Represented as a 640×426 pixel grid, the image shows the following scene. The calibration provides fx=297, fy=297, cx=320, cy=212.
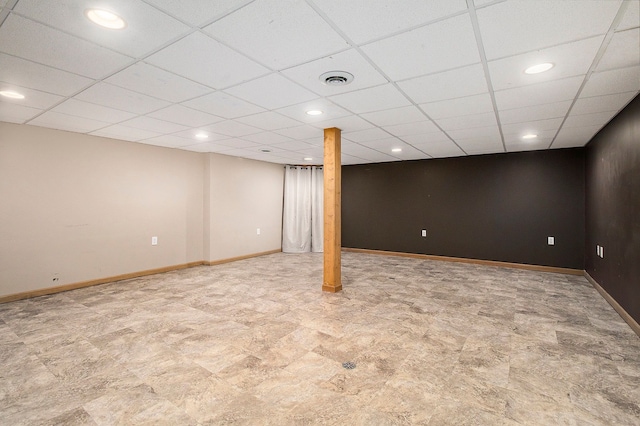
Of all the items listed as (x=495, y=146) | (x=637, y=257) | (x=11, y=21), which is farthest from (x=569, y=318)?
(x=11, y=21)

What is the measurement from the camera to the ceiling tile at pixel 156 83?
2.46m

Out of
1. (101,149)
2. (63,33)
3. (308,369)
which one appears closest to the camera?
(63,33)

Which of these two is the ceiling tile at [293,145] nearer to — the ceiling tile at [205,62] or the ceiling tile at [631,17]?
the ceiling tile at [205,62]

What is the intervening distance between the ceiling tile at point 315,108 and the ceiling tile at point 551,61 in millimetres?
1546

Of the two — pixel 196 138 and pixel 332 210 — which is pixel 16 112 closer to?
pixel 196 138

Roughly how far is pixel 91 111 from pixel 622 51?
198 inches

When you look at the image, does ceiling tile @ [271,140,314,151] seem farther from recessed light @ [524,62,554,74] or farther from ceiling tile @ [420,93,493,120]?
recessed light @ [524,62,554,74]

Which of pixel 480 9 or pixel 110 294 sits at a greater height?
pixel 480 9

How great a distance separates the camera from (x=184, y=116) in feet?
12.1

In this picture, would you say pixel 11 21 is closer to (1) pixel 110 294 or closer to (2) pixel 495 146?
(1) pixel 110 294

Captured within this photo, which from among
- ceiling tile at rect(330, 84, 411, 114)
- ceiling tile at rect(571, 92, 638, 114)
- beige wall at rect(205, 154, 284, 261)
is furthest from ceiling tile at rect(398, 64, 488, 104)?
beige wall at rect(205, 154, 284, 261)

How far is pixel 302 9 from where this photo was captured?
168cm

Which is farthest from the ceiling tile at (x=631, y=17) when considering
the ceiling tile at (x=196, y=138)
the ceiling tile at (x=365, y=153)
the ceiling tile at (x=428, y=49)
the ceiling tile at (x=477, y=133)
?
the ceiling tile at (x=196, y=138)

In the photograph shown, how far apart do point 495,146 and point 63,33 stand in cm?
623
